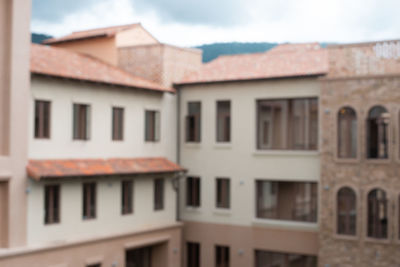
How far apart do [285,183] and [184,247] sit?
6.16 m

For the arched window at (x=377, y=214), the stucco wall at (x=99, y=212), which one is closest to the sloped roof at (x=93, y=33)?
the stucco wall at (x=99, y=212)

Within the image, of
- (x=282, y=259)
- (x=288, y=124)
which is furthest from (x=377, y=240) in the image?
(x=288, y=124)

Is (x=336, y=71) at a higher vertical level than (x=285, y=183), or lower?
higher

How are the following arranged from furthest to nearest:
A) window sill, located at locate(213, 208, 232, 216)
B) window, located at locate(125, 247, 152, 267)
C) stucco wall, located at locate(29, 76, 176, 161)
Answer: window sill, located at locate(213, 208, 232, 216)
window, located at locate(125, 247, 152, 267)
stucco wall, located at locate(29, 76, 176, 161)

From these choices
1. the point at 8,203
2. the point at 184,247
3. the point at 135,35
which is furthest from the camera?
the point at 135,35

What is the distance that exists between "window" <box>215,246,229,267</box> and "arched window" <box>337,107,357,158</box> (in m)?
7.36

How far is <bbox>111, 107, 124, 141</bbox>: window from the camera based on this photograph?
974 inches

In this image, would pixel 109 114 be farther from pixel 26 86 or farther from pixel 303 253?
pixel 303 253

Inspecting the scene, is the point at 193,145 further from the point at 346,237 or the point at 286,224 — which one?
the point at 346,237

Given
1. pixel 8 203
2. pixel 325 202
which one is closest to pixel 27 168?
pixel 8 203

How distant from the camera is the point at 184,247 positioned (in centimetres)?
2788

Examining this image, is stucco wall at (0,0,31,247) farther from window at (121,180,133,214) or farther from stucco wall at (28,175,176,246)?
window at (121,180,133,214)

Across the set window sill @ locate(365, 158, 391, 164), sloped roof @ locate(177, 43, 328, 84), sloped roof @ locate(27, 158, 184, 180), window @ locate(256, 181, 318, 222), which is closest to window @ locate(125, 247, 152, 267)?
sloped roof @ locate(27, 158, 184, 180)

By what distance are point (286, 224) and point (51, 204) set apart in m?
10.3
